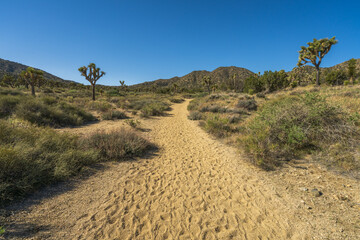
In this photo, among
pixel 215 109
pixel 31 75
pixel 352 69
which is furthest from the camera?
pixel 352 69

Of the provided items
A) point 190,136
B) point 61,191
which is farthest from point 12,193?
point 190,136

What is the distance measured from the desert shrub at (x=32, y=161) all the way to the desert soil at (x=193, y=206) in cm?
29

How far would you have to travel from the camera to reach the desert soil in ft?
7.50

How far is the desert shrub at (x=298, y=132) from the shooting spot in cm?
440

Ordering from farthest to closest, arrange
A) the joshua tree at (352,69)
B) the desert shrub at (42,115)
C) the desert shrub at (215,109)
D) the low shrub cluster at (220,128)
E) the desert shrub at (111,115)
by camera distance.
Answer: the joshua tree at (352,69) → the desert shrub at (215,109) → the desert shrub at (111,115) → the low shrub cluster at (220,128) → the desert shrub at (42,115)

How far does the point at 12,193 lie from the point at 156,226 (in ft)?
9.19

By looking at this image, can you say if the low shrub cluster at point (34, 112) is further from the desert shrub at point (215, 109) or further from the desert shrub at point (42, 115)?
the desert shrub at point (215, 109)

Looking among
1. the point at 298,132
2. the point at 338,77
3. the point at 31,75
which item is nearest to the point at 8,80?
the point at 31,75

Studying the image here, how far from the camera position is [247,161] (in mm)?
4816

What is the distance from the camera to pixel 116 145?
197 inches

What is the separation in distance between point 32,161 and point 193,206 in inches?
156

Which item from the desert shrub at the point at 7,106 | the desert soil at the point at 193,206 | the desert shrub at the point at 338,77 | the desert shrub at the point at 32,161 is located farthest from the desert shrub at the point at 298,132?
the desert shrub at the point at 338,77

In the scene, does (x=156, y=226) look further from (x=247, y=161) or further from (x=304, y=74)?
(x=304, y=74)

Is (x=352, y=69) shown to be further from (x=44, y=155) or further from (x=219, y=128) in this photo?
(x=44, y=155)
